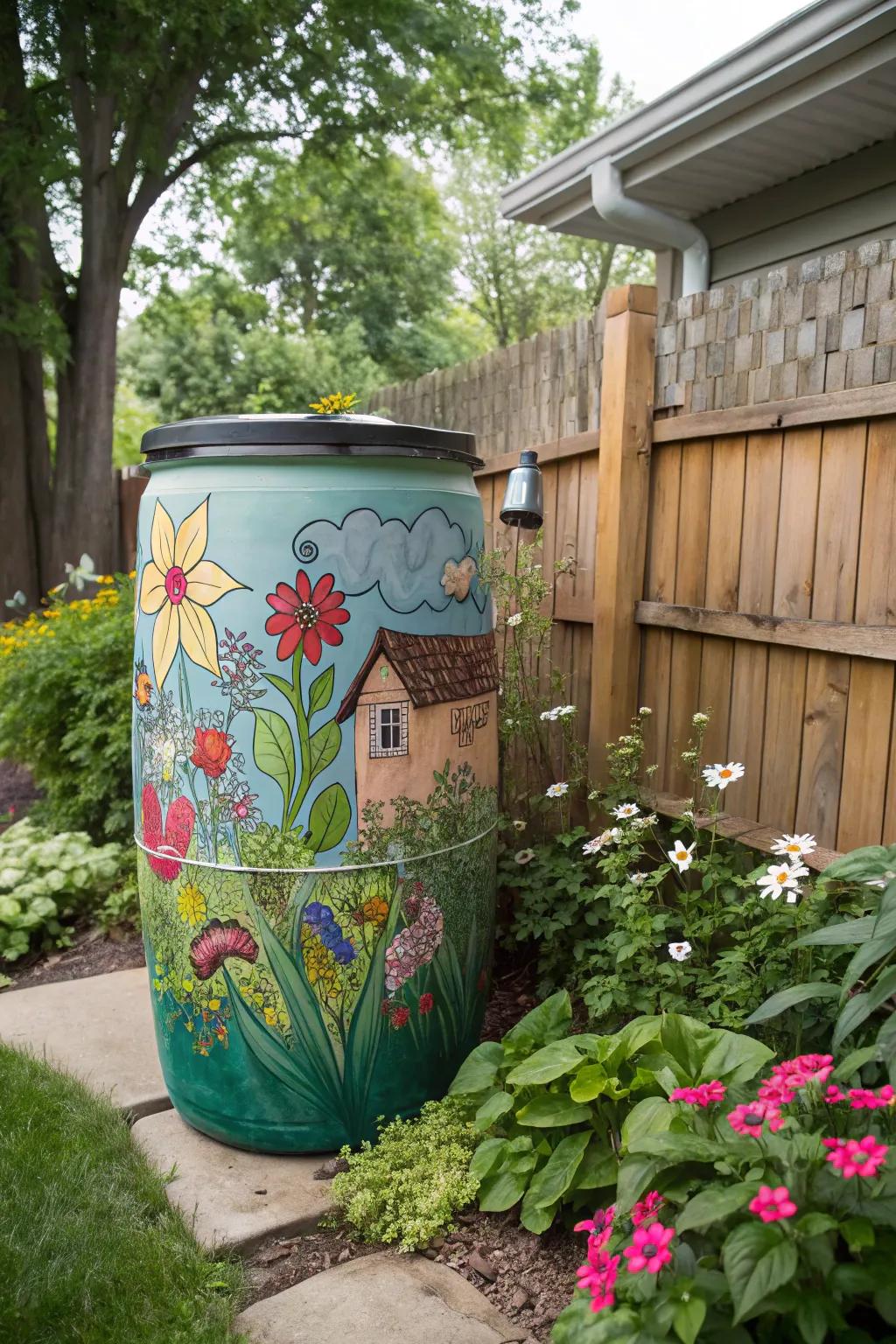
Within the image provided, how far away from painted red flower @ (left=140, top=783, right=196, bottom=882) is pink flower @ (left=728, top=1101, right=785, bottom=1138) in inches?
50.5

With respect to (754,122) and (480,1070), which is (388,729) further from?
(754,122)

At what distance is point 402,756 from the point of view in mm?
2246

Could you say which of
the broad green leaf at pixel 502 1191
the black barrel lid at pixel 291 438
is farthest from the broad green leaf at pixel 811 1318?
the black barrel lid at pixel 291 438

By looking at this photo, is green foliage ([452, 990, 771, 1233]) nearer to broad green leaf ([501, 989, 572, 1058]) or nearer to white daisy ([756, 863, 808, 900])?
broad green leaf ([501, 989, 572, 1058])

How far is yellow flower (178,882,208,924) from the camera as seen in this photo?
2260 millimetres

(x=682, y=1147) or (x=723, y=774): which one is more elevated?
(x=723, y=774)

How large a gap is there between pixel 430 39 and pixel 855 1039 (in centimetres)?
881

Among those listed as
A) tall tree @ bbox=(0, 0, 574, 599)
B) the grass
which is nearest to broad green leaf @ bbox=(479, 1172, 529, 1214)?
the grass

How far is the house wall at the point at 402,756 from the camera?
220cm

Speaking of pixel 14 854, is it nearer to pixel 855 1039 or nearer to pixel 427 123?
pixel 855 1039

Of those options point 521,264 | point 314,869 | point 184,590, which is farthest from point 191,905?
point 521,264

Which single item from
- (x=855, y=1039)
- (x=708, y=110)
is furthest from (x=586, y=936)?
(x=708, y=110)

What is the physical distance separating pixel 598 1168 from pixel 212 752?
112 cm

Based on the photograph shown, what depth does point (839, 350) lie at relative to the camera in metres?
2.29
